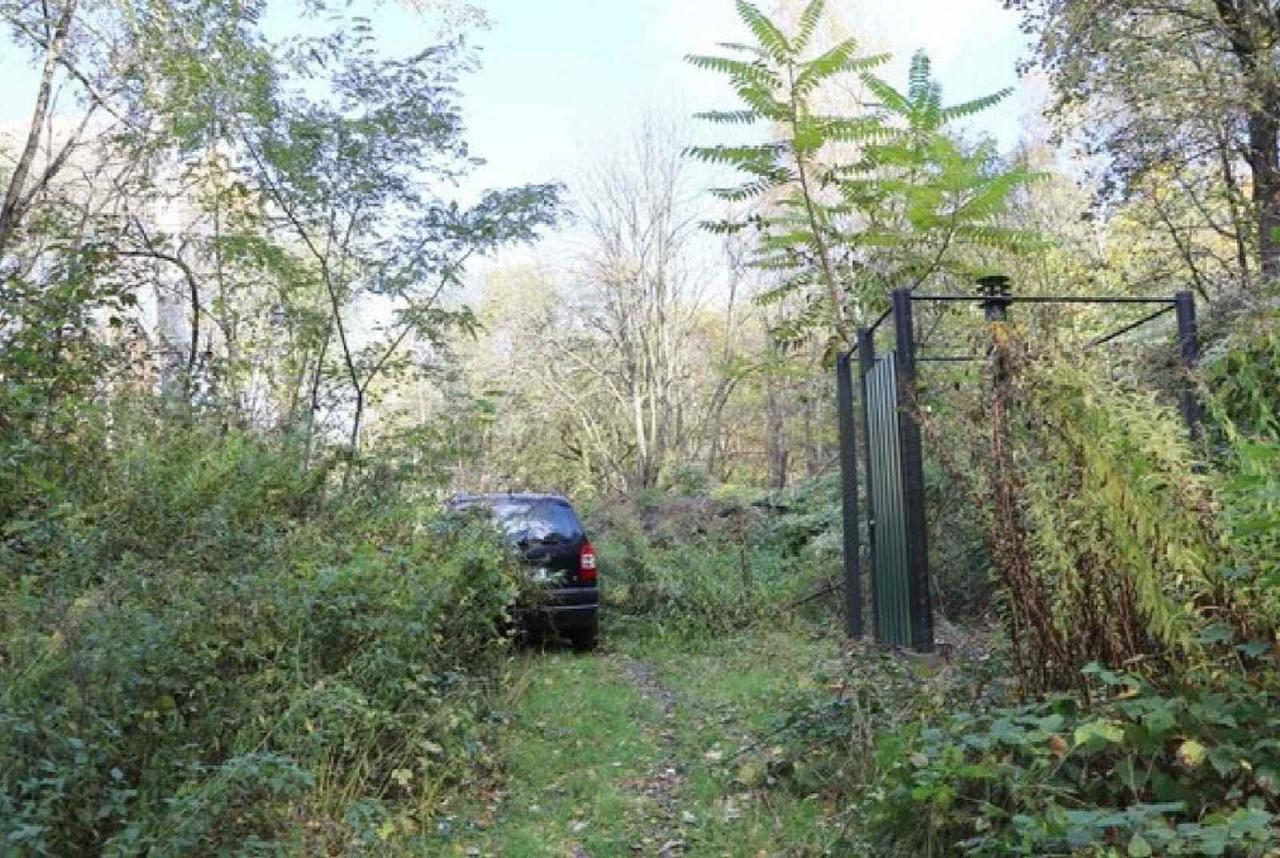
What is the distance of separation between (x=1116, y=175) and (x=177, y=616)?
36.8 feet

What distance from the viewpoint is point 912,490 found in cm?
544

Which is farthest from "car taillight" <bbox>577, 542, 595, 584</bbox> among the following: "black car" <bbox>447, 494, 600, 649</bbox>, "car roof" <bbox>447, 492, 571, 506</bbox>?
"car roof" <bbox>447, 492, 571, 506</bbox>

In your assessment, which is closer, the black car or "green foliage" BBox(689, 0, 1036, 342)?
"green foliage" BBox(689, 0, 1036, 342)

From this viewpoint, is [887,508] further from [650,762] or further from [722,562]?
[722,562]

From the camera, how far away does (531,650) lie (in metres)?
8.76

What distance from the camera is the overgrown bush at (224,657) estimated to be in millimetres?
3383

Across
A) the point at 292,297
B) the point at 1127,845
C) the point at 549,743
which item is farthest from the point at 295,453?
the point at 1127,845

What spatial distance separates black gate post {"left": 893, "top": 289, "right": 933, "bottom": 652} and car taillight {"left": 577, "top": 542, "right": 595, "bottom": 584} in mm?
4118

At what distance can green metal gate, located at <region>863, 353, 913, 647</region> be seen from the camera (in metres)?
5.65

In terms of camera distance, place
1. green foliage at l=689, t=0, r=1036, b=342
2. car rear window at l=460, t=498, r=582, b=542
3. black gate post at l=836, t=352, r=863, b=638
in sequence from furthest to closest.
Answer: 1. car rear window at l=460, t=498, r=582, b=542
2. black gate post at l=836, t=352, r=863, b=638
3. green foliage at l=689, t=0, r=1036, b=342

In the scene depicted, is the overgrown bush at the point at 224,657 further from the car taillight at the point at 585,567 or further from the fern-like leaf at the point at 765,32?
the fern-like leaf at the point at 765,32

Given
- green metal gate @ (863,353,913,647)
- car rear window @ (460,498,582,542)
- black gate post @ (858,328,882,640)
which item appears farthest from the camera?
car rear window @ (460,498,582,542)

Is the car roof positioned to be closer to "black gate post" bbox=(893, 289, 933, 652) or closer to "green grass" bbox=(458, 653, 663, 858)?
"green grass" bbox=(458, 653, 663, 858)

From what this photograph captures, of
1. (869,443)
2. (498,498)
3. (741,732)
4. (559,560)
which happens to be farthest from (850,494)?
(498,498)
